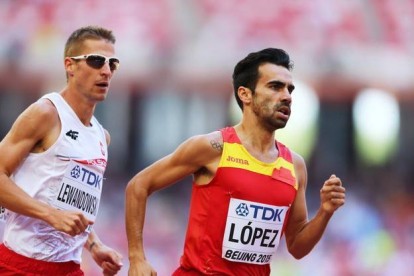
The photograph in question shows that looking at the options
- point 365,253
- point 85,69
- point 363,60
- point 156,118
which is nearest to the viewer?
point 85,69

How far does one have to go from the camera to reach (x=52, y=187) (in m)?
4.81

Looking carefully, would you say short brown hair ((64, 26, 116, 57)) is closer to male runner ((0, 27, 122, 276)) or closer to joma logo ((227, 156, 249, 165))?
male runner ((0, 27, 122, 276))

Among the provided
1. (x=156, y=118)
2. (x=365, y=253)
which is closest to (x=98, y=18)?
(x=156, y=118)

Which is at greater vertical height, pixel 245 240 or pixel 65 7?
pixel 65 7

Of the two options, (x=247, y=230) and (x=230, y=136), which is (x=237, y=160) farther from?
(x=247, y=230)

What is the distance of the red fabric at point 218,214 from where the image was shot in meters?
5.00

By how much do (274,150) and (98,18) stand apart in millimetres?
8192

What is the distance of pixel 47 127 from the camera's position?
189 inches

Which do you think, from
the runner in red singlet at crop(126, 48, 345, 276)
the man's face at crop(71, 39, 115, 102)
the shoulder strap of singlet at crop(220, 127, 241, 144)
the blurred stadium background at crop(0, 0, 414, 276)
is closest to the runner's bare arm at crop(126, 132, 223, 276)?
Result: the runner in red singlet at crop(126, 48, 345, 276)

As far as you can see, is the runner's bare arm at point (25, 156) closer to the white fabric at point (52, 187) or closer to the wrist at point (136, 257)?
the white fabric at point (52, 187)

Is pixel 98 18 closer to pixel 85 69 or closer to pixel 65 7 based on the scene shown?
pixel 65 7

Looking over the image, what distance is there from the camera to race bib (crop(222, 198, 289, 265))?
497cm

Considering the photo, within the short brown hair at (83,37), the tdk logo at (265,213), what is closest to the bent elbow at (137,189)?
the tdk logo at (265,213)

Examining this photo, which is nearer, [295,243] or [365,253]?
[295,243]
